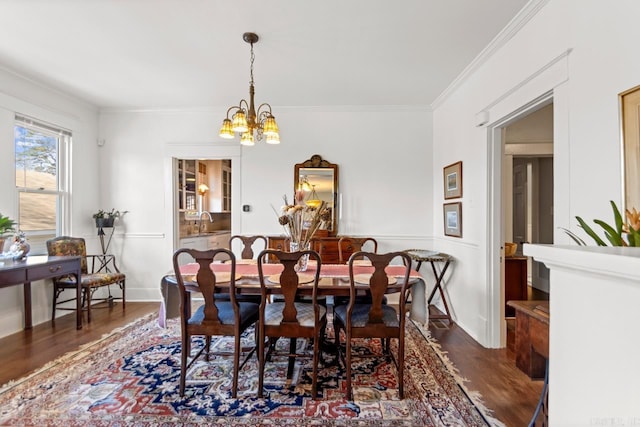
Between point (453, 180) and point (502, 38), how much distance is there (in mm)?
1514

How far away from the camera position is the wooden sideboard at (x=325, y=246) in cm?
395

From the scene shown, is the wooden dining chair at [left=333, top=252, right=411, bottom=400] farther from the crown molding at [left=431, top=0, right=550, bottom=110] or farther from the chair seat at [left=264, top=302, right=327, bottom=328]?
the crown molding at [left=431, top=0, right=550, bottom=110]

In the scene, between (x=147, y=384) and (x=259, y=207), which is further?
(x=259, y=207)

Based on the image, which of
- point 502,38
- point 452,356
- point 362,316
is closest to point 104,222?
point 362,316

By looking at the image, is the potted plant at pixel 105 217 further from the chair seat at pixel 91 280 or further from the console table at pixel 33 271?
the console table at pixel 33 271

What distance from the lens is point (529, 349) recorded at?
4.60 ft

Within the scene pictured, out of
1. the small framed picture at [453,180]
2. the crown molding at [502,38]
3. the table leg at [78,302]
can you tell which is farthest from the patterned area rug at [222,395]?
the crown molding at [502,38]

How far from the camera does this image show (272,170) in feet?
14.3

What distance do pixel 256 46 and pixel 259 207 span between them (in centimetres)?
218

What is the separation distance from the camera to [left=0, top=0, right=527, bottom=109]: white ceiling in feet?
7.30

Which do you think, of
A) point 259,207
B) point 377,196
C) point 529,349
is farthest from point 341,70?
point 529,349

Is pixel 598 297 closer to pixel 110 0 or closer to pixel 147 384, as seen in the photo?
pixel 147 384

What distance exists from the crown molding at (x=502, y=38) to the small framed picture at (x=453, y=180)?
0.90m

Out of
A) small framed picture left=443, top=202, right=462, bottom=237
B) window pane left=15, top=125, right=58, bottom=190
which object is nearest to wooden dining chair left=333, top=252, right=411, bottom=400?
small framed picture left=443, top=202, right=462, bottom=237
